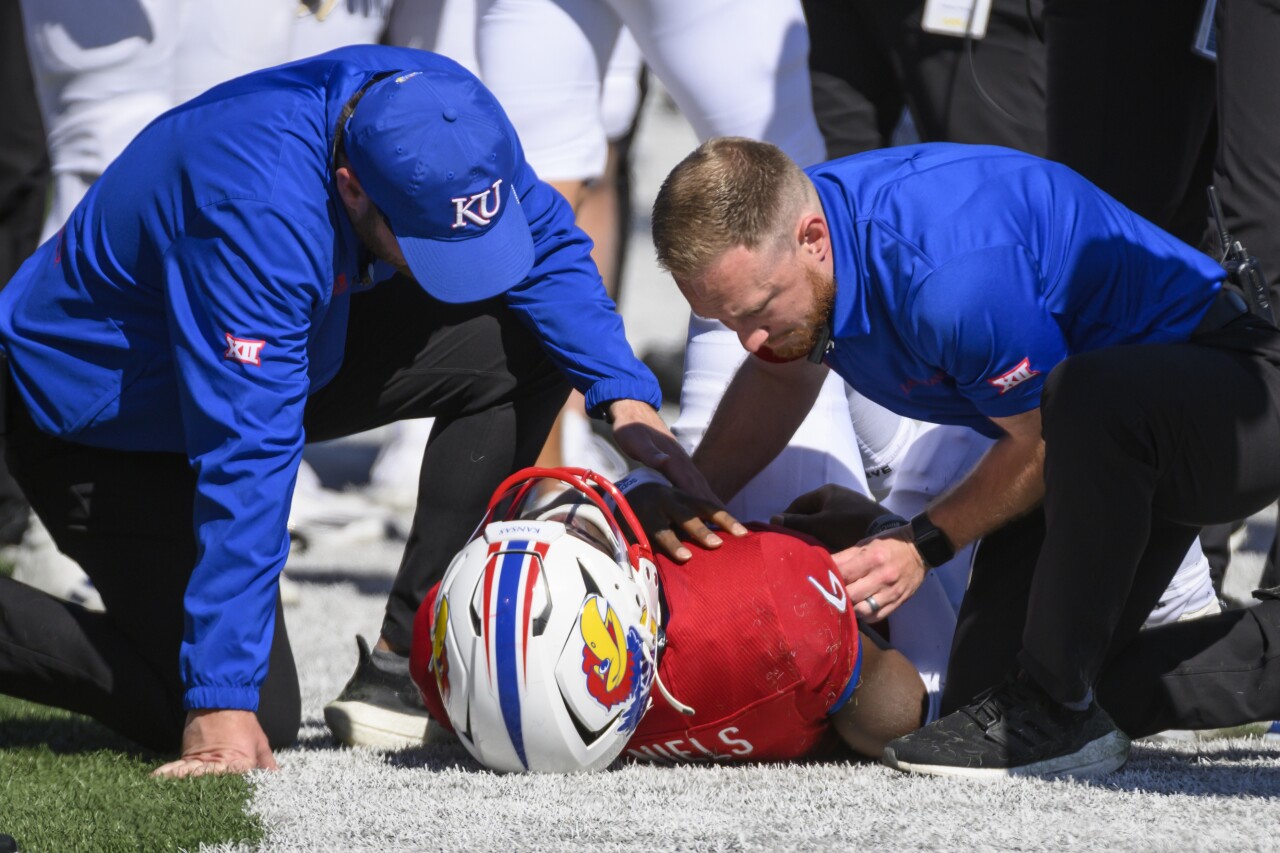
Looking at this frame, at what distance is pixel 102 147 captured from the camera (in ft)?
12.9

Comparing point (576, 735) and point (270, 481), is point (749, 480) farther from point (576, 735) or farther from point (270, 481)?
point (270, 481)

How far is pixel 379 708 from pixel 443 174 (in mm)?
→ 1035

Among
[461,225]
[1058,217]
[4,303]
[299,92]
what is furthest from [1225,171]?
[4,303]

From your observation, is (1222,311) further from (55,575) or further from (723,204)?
(55,575)

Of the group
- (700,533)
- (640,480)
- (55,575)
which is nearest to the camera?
(700,533)

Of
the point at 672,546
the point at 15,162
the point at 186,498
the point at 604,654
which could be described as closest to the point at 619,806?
the point at 604,654

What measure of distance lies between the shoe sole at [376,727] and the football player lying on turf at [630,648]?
135mm

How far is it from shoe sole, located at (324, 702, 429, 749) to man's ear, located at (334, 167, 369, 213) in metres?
0.93

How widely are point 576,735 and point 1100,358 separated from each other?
1035mm

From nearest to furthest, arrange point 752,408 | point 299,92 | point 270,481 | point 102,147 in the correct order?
point 270,481 < point 299,92 < point 752,408 < point 102,147

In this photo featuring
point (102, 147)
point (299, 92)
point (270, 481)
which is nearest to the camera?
point (270, 481)

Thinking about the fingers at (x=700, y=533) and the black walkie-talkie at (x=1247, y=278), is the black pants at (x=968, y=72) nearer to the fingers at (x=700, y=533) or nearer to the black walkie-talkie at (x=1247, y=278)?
the black walkie-talkie at (x=1247, y=278)

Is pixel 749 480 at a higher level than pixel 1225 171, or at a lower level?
lower

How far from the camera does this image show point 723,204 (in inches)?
113
